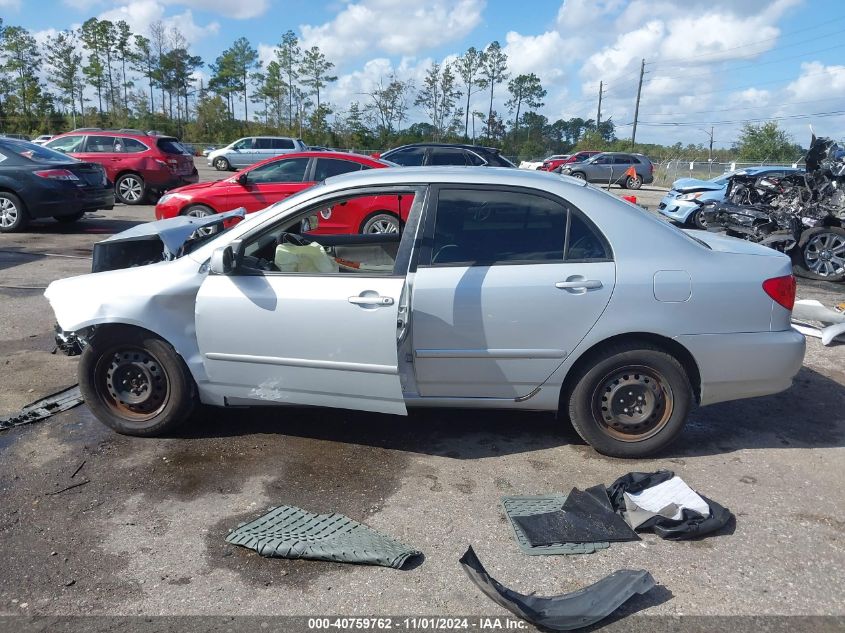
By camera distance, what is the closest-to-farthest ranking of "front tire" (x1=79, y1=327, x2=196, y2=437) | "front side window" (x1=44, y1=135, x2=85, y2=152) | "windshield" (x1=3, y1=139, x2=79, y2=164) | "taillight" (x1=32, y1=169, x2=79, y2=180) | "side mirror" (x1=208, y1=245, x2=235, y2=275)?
"side mirror" (x1=208, y1=245, x2=235, y2=275) < "front tire" (x1=79, y1=327, x2=196, y2=437) < "taillight" (x1=32, y1=169, x2=79, y2=180) < "windshield" (x1=3, y1=139, x2=79, y2=164) < "front side window" (x1=44, y1=135, x2=85, y2=152)

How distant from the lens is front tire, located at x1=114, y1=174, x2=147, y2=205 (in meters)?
17.5

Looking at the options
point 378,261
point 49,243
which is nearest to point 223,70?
point 49,243

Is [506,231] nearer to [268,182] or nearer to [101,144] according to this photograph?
[268,182]

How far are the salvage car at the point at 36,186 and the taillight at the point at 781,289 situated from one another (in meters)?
11.9

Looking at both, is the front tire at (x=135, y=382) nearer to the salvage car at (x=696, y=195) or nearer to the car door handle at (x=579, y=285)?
the car door handle at (x=579, y=285)

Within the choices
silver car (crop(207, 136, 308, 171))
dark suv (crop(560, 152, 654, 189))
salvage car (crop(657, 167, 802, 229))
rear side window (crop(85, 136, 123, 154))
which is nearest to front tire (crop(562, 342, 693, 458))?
salvage car (crop(657, 167, 802, 229))

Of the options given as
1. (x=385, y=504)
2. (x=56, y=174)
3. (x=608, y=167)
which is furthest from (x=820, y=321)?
(x=608, y=167)

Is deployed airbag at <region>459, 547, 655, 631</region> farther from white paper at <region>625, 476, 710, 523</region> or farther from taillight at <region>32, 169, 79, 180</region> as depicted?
taillight at <region>32, 169, 79, 180</region>

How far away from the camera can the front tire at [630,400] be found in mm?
4129

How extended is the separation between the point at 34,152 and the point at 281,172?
15.8 ft

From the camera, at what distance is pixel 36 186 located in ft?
40.2

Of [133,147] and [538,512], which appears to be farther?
[133,147]

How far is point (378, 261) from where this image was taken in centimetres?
530

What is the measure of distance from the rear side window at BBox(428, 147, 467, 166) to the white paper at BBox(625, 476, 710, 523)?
1295cm
